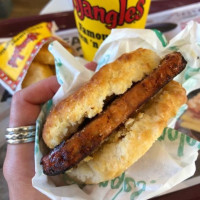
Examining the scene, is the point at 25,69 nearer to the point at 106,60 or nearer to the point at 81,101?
the point at 106,60

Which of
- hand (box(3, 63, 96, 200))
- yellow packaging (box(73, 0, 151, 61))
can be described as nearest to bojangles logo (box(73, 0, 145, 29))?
yellow packaging (box(73, 0, 151, 61))

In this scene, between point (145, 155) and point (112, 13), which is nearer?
point (145, 155)

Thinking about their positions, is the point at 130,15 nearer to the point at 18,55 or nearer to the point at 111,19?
the point at 111,19

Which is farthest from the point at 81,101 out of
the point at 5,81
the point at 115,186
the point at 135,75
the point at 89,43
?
the point at 5,81

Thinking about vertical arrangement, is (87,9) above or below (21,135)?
above

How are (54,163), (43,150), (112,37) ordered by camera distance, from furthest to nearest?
(112,37) < (43,150) < (54,163)

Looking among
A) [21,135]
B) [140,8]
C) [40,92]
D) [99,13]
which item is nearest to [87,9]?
[99,13]
